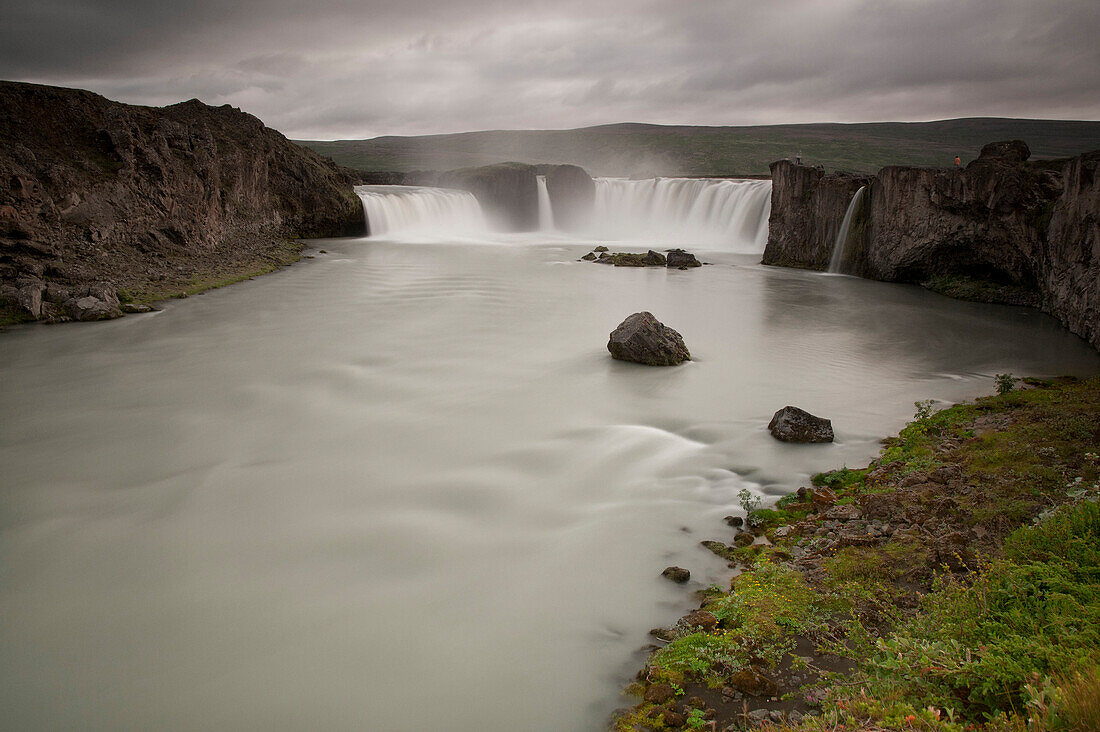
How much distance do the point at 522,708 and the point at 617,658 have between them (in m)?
0.88

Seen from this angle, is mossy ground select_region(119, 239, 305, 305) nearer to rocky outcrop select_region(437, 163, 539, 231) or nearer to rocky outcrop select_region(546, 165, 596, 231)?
rocky outcrop select_region(437, 163, 539, 231)

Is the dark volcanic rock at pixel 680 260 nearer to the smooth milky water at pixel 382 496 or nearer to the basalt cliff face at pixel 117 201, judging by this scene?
the smooth milky water at pixel 382 496

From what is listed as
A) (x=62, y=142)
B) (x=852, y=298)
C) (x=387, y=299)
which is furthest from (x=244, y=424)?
(x=852, y=298)

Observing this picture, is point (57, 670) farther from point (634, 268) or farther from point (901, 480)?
point (634, 268)

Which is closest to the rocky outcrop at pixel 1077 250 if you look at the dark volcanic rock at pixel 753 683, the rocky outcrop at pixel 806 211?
the rocky outcrop at pixel 806 211

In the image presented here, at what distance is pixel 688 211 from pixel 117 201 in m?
36.2

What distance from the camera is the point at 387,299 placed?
2194 cm

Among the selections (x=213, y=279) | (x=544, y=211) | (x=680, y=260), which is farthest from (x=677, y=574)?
(x=544, y=211)

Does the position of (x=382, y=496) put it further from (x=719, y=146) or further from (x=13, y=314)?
(x=719, y=146)

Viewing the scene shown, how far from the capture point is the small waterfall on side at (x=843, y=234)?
2753 cm

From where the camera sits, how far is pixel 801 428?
9414 mm

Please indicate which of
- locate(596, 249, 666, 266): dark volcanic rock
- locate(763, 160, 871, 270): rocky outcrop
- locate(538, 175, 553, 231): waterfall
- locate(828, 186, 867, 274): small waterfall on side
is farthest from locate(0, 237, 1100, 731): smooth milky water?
locate(538, 175, 553, 231): waterfall

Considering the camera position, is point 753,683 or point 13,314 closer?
point 753,683

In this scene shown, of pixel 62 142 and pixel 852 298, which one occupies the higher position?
pixel 62 142
